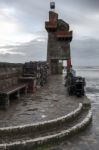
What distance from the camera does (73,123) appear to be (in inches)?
473

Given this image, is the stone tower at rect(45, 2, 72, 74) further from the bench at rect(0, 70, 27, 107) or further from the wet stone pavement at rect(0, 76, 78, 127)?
the wet stone pavement at rect(0, 76, 78, 127)

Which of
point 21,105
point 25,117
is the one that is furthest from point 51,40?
point 25,117

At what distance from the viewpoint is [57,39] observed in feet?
147

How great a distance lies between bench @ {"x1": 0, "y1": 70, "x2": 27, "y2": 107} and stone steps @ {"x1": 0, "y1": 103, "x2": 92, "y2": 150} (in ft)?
11.0

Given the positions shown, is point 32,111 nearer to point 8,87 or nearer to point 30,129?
point 30,129

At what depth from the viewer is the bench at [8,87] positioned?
45.5 feet

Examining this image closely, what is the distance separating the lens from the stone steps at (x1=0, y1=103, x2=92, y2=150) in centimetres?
923

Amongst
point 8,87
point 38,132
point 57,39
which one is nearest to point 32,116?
point 38,132

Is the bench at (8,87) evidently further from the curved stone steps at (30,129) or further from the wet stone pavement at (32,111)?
the curved stone steps at (30,129)

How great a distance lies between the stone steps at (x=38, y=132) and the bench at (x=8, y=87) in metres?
3.35

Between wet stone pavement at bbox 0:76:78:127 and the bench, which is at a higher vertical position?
the bench

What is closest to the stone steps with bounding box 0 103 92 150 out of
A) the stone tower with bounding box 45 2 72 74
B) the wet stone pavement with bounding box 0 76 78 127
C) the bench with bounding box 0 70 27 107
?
the wet stone pavement with bounding box 0 76 78 127

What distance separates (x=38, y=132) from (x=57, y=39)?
35.2 metres

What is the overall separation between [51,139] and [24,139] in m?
0.93
